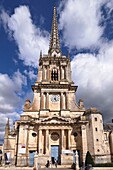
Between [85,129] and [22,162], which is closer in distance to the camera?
[22,162]

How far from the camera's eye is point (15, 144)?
3609 cm

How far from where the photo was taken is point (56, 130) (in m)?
37.2

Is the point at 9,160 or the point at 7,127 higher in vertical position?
the point at 7,127

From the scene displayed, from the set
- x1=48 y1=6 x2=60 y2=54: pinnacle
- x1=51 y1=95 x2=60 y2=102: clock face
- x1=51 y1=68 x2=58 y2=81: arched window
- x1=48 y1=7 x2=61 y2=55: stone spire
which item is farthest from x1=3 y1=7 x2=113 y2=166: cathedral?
x1=48 y1=6 x2=60 y2=54: pinnacle

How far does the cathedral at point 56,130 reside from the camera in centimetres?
3375

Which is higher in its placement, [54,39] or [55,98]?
[54,39]

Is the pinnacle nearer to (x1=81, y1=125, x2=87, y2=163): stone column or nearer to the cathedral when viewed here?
the cathedral

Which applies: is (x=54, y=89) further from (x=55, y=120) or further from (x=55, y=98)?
(x=55, y=120)

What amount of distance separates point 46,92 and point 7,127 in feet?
38.9

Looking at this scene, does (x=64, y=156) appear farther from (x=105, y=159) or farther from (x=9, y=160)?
(x=9, y=160)

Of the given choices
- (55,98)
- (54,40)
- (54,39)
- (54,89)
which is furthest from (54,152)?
(54,39)

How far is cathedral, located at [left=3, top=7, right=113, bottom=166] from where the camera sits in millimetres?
33750

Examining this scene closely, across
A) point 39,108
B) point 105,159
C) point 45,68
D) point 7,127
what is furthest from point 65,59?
point 105,159

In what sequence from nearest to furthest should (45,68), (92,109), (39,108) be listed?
(92,109) < (39,108) < (45,68)
